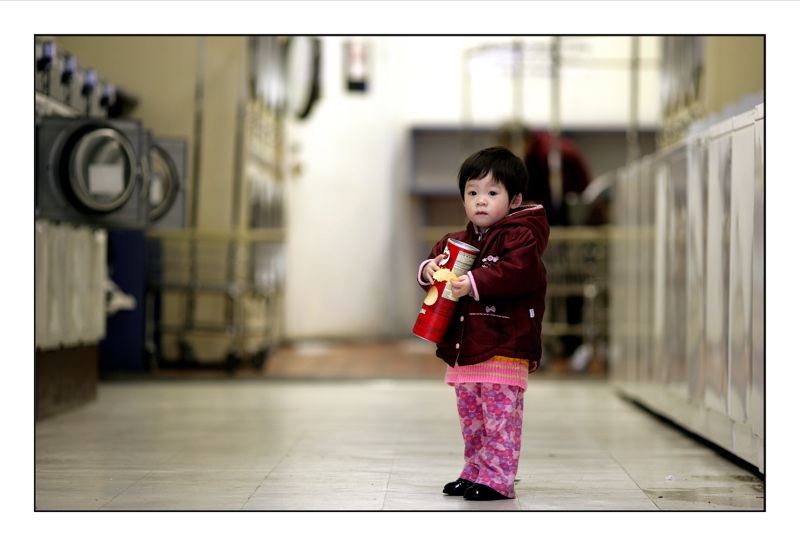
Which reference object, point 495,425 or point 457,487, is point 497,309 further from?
point 457,487

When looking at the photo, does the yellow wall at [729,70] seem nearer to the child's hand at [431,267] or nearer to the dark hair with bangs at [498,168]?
the dark hair with bangs at [498,168]

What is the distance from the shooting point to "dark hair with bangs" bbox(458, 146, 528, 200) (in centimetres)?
280

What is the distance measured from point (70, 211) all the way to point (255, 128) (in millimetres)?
3088

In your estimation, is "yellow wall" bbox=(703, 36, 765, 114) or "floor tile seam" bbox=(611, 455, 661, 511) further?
"yellow wall" bbox=(703, 36, 765, 114)

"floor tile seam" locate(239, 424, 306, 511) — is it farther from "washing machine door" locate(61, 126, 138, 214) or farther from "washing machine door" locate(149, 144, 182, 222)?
"washing machine door" locate(149, 144, 182, 222)

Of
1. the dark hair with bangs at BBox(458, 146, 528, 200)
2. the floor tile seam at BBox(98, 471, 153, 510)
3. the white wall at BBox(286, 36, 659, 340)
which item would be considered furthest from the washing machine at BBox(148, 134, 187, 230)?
the white wall at BBox(286, 36, 659, 340)

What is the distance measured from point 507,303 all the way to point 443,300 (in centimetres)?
16

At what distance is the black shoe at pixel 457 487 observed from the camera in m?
2.99

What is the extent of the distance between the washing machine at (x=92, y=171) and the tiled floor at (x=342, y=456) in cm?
86

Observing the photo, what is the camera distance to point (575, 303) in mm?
7363

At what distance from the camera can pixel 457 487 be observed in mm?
3000

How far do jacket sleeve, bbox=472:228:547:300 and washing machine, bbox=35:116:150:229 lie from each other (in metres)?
2.30
